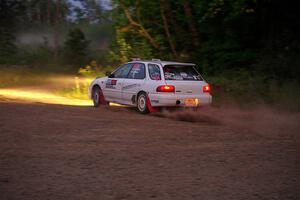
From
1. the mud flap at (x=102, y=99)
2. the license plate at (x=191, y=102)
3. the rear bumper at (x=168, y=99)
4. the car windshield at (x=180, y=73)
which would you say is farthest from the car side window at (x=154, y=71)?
the mud flap at (x=102, y=99)

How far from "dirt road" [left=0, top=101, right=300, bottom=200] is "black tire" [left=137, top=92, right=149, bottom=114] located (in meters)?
1.08

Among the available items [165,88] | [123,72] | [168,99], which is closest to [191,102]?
[168,99]

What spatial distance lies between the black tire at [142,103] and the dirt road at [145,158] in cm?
108

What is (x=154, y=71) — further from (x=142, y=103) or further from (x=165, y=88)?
(x=142, y=103)

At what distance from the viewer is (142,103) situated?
13.9 m

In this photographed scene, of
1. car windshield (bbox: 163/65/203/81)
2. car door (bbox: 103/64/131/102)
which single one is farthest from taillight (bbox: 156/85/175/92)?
car door (bbox: 103/64/131/102)

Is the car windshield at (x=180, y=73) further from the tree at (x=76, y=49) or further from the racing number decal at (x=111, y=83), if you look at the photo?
the tree at (x=76, y=49)

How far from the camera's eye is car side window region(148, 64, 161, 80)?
13.6 meters

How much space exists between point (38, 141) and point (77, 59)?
31.5 metres

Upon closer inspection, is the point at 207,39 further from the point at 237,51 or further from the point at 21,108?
the point at 21,108

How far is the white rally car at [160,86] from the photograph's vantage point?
1331cm

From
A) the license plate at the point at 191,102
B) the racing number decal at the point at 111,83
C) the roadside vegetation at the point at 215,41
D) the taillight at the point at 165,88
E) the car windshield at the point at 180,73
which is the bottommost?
the license plate at the point at 191,102

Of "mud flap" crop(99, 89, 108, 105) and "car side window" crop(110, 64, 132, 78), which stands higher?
"car side window" crop(110, 64, 132, 78)

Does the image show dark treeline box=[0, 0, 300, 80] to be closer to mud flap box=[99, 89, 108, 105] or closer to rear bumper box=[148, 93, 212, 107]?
mud flap box=[99, 89, 108, 105]
